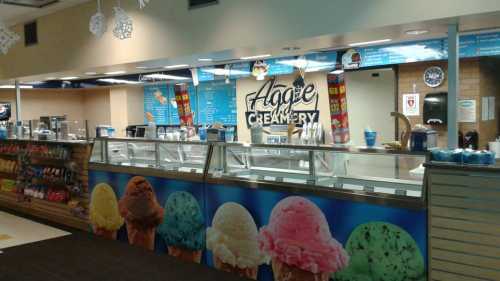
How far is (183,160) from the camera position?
5438mm

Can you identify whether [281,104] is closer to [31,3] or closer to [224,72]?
[224,72]

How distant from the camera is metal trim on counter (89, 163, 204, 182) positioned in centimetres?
489

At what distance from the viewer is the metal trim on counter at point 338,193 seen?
3.31 m

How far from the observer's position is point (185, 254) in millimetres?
4969

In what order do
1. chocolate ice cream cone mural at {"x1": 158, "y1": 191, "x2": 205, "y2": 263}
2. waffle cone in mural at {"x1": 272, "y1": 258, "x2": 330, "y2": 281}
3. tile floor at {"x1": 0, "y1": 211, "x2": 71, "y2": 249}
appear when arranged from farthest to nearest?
tile floor at {"x1": 0, "y1": 211, "x2": 71, "y2": 249} < chocolate ice cream cone mural at {"x1": 158, "y1": 191, "x2": 205, "y2": 263} < waffle cone in mural at {"x1": 272, "y1": 258, "x2": 330, "y2": 281}

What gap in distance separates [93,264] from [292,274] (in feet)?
A: 7.27

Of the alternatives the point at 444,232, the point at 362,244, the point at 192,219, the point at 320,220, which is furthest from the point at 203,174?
the point at 444,232

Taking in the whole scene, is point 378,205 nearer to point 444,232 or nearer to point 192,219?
point 444,232

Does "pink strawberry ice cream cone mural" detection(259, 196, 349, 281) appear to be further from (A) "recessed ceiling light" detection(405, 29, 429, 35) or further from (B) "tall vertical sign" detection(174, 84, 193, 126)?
(B) "tall vertical sign" detection(174, 84, 193, 126)

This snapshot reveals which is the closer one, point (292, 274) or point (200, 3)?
point (292, 274)

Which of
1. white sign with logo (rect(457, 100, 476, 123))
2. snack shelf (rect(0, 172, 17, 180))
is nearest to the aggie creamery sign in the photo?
white sign with logo (rect(457, 100, 476, 123))

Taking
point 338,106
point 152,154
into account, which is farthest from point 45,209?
point 338,106

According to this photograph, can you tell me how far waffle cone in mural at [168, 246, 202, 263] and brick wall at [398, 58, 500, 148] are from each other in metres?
3.69

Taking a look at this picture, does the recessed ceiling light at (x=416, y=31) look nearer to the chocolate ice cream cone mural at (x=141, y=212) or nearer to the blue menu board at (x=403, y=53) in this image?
the blue menu board at (x=403, y=53)
